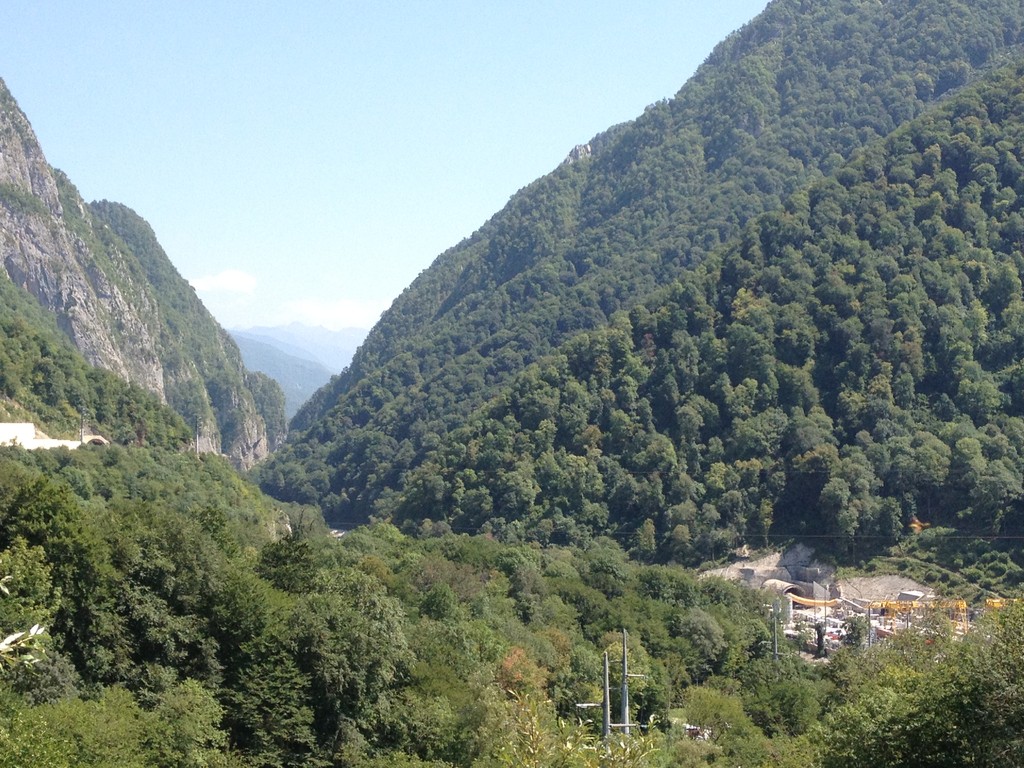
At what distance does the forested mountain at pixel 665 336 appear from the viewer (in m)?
93.9

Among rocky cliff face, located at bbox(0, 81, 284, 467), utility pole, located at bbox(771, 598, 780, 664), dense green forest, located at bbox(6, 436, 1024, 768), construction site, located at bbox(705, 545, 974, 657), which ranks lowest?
construction site, located at bbox(705, 545, 974, 657)

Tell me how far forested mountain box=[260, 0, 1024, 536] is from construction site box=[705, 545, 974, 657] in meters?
3.55

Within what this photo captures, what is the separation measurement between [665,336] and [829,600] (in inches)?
1390

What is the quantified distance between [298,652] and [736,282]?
79.5m

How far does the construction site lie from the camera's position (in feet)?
206

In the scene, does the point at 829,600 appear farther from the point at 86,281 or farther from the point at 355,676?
the point at 86,281

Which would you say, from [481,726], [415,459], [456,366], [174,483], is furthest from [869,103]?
[481,726]

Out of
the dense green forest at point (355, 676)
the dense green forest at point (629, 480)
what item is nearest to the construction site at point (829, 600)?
the dense green forest at point (629, 480)

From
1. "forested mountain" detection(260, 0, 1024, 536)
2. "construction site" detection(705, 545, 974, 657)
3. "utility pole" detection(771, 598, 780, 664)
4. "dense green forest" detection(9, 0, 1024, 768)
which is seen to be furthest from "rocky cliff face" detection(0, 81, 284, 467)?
"utility pole" detection(771, 598, 780, 664)

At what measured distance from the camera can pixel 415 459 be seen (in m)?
131

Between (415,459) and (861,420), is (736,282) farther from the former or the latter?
(415,459)

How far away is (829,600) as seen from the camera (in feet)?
249

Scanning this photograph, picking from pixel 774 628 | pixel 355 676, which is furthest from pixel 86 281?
pixel 355 676

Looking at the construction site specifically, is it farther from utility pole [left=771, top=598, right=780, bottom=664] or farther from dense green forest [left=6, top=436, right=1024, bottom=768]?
dense green forest [left=6, top=436, right=1024, bottom=768]
